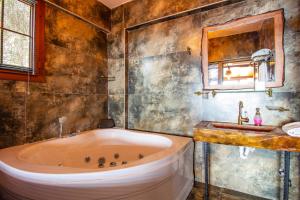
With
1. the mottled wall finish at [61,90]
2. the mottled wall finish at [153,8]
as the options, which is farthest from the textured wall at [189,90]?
the mottled wall finish at [61,90]

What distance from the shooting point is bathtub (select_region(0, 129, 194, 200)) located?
37.9 inches

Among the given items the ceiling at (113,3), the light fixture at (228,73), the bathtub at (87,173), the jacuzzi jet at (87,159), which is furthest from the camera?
the ceiling at (113,3)

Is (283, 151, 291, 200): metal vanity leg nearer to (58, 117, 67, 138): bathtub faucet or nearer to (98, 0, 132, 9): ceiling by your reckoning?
(58, 117, 67, 138): bathtub faucet

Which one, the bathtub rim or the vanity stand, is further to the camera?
the vanity stand

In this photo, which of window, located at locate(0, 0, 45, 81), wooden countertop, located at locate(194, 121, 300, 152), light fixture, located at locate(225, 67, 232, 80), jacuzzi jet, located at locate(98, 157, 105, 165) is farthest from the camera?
jacuzzi jet, located at locate(98, 157, 105, 165)

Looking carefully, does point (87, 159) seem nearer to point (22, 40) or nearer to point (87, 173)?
point (87, 173)

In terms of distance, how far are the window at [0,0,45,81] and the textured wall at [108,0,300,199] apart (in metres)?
1.15

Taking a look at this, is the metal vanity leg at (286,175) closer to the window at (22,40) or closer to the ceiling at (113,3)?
the window at (22,40)

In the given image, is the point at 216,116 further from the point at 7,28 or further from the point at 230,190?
the point at 7,28

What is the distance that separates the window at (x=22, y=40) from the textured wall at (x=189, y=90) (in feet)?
3.76

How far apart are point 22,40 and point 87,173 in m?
1.62

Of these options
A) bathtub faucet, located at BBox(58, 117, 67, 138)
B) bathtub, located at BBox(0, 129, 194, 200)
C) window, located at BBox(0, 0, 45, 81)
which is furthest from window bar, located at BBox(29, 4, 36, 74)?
bathtub, located at BBox(0, 129, 194, 200)

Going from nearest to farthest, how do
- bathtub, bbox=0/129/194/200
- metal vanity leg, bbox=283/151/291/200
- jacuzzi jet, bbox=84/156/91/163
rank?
bathtub, bbox=0/129/194/200, metal vanity leg, bbox=283/151/291/200, jacuzzi jet, bbox=84/156/91/163

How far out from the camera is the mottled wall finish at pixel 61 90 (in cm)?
155
